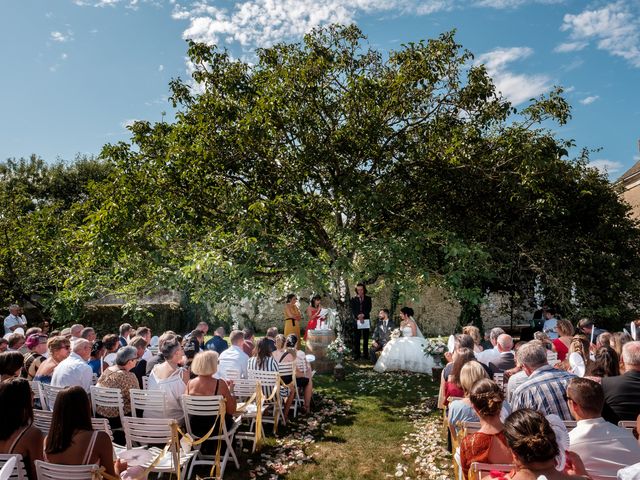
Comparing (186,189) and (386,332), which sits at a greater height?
(186,189)

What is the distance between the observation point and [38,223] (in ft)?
57.0

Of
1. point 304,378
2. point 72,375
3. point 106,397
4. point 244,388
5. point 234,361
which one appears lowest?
point 304,378

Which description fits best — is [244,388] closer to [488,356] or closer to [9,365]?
[9,365]

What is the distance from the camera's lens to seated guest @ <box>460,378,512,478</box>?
3.98 metres

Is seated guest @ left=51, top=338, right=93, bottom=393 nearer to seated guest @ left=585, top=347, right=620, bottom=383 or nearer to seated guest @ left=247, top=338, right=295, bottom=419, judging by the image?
seated guest @ left=247, top=338, right=295, bottom=419

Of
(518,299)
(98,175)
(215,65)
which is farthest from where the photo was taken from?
(98,175)

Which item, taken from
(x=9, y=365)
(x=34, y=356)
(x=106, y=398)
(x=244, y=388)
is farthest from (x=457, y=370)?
(x=34, y=356)

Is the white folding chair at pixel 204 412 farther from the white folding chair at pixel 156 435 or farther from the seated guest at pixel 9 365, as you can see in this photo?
the seated guest at pixel 9 365

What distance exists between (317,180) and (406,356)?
18.6ft

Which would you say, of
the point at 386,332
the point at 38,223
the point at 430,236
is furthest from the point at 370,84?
the point at 38,223

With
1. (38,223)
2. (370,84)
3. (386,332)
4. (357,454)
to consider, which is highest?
(370,84)

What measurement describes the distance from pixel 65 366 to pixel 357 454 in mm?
4439

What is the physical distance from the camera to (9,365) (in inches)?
221

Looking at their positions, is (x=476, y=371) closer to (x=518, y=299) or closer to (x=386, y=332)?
(x=386, y=332)
